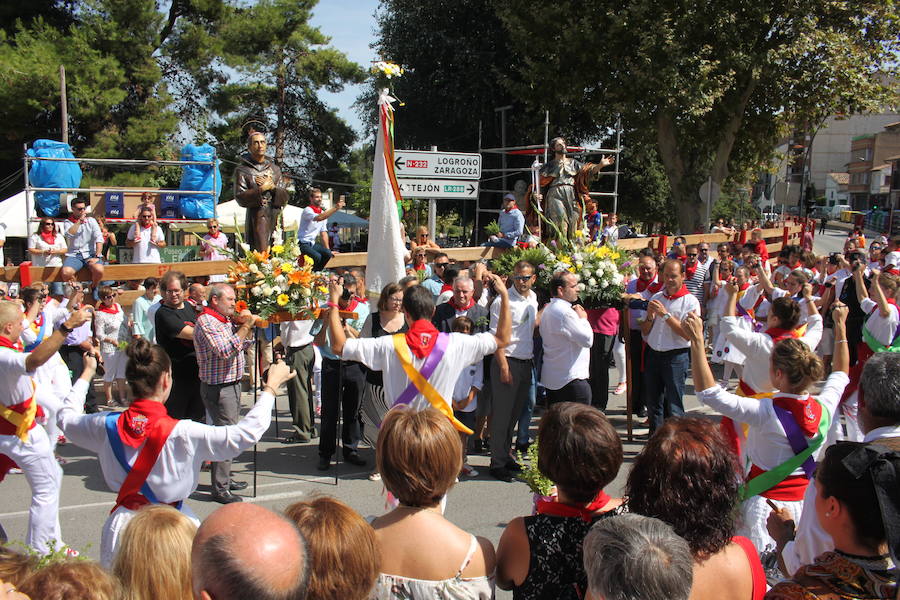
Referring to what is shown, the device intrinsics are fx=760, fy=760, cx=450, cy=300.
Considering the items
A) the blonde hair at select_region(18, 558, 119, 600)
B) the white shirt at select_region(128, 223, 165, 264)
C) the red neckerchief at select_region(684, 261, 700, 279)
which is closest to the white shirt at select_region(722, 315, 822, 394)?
the blonde hair at select_region(18, 558, 119, 600)

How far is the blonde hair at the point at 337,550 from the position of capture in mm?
2262

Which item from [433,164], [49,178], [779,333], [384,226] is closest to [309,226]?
[433,164]

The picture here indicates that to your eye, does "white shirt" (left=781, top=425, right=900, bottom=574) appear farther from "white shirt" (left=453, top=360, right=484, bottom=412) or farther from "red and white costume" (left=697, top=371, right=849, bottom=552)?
"white shirt" (left=453, top=360, right=484, bottom=412)

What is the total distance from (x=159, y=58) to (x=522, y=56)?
12.4 metres

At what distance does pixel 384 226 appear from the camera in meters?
7.77

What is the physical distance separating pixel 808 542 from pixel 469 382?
4.03m

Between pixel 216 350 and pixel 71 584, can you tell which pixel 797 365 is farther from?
pixel 216 350

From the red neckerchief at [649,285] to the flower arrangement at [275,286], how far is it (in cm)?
380

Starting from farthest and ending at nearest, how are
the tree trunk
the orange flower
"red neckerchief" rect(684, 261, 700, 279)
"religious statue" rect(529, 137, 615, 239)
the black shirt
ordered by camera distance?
the tree trunk → "religious statue" rect(529, 137, 615, 239) → "red neckerchief" rect(684, 261, 700, 279) → the orange flower → the black shirt

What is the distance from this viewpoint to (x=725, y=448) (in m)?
2.82

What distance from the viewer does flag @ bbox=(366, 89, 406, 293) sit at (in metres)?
7.75

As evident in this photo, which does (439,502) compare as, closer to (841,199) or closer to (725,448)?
(725,448)

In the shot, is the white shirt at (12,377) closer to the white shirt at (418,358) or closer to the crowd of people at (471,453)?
the crowd of people at (471,453)

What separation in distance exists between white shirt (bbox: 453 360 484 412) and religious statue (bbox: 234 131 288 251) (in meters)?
3.32
